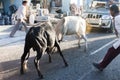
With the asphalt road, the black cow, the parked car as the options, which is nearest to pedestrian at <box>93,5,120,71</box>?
the asphalt road

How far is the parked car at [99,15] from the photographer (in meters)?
17.4

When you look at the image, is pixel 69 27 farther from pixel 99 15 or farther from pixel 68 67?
pixel 99 15

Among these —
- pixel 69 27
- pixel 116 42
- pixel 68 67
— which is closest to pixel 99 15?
pixel 69 27

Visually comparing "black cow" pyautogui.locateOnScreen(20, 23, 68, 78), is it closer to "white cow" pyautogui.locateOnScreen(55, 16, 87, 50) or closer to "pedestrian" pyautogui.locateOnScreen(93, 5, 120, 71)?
"pedestrian" pyautogui.locateOnScreen(93, 5, 120, 71)

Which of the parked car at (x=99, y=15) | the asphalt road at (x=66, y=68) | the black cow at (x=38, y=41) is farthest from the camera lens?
the parked car at (x=99, y=15)

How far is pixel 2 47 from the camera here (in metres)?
→ 12.4

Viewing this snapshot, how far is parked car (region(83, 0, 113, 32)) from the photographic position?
17.4 metres

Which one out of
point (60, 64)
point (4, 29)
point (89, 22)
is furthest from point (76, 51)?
point (4, 29)

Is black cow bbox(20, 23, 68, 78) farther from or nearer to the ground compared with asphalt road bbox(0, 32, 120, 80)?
farther from the ground

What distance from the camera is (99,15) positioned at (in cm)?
1791

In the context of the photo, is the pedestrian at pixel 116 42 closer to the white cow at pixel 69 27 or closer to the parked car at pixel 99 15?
the white cow at pixel 69 27

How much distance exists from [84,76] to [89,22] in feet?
32.3

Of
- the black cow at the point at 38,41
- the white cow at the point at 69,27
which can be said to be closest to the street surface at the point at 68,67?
the black cow at the point at 38,41

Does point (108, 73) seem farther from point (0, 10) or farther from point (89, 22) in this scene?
point (0, 10)
